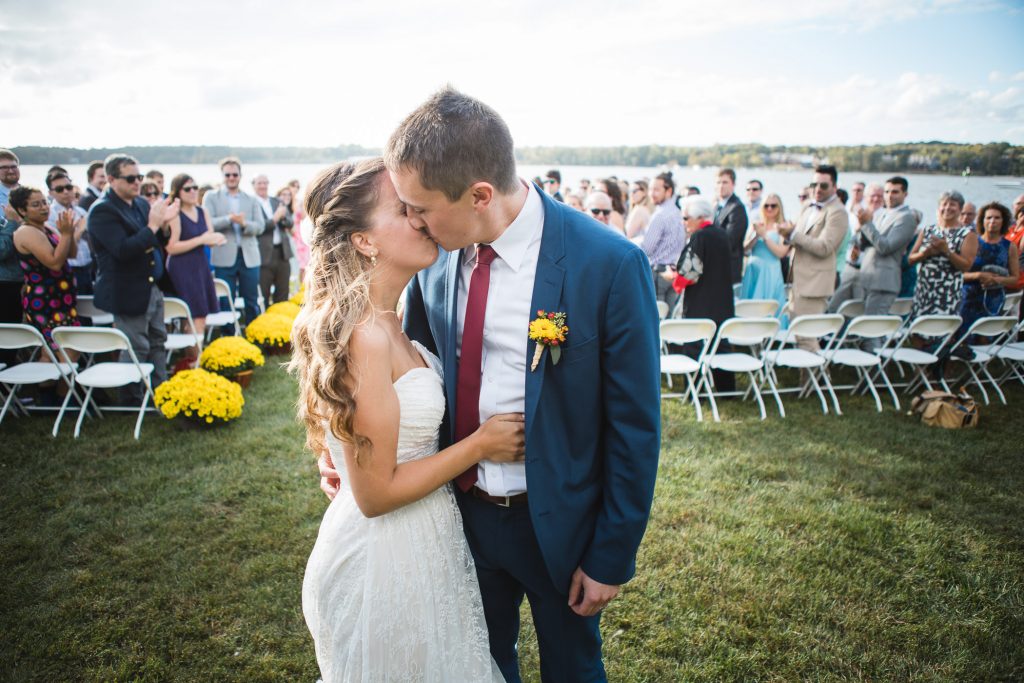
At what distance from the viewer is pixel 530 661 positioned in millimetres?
2984

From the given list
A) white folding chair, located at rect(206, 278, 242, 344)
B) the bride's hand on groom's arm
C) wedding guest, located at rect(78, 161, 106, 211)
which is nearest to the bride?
the bride's hand on groom's arm

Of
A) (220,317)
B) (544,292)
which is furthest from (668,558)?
(220,317)

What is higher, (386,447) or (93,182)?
(93,182)

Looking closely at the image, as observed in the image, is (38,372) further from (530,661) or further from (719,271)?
(719,271)

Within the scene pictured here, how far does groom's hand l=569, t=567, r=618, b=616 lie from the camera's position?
182 centimetres

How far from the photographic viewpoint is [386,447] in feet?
5.64

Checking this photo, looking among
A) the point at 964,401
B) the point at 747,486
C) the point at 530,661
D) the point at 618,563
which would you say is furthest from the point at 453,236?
the point at 964,401

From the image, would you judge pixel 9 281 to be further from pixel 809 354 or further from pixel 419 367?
pixel 809 354

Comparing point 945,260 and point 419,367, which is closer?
point 419,367

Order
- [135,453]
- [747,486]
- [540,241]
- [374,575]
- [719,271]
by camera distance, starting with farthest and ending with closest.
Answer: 1. [719,271]
2. [135,453]
3. [747,486]
4. [374,575]
5. [540,241]

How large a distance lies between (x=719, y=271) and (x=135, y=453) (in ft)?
20.9

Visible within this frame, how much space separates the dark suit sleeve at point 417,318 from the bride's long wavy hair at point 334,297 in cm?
43

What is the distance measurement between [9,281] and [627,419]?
7.15 m

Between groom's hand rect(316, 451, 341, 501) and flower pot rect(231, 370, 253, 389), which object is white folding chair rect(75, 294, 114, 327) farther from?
groom's hand rect(316, 451, 341, 501)
